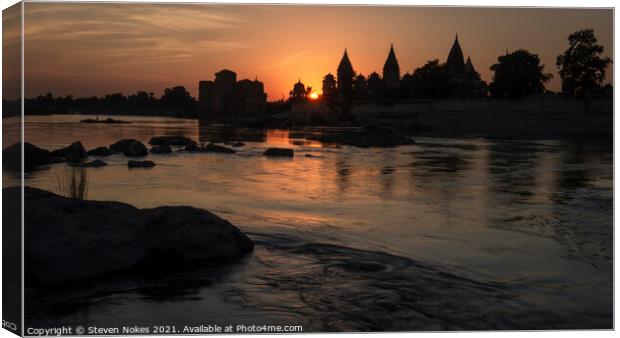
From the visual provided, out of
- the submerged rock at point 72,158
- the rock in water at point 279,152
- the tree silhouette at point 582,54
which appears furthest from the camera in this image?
the rock in water at point 279,152

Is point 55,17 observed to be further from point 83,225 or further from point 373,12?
point 373,12

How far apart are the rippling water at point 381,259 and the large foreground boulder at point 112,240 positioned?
0.21 meters

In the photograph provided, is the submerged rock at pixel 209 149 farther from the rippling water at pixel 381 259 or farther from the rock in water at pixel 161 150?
the rippling water at pixel 381 259

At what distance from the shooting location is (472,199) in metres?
11.6

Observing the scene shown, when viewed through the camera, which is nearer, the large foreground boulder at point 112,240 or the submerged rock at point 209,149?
the large foreground boulder at point 112,240

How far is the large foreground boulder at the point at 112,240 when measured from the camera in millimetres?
5379

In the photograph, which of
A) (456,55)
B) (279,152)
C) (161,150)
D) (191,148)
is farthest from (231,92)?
(456,55)

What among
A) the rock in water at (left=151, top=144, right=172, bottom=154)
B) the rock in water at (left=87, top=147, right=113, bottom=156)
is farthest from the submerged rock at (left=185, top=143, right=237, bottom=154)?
the rock in water at (left=87, top=147, right=113, bottom=156)

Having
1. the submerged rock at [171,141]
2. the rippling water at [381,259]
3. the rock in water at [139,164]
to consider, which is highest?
the submerged rock at [171,141]

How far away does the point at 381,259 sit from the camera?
6496mm

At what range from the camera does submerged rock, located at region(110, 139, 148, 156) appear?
20484 mm

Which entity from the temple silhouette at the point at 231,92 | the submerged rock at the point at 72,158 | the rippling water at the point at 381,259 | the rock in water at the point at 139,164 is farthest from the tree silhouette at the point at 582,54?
the submerged rock at the point at 72,158

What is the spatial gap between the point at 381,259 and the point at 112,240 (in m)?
2.59

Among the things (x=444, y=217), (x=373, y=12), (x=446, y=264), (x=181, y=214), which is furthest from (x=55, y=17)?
(x=444, y=217)
